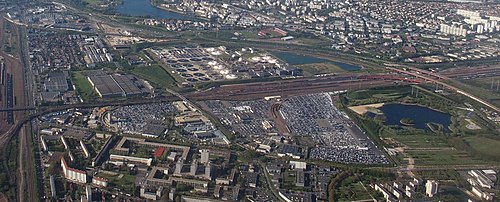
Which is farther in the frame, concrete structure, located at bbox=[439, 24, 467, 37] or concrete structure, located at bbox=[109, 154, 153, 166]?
concrete structure, located at bbox=[439, 24, 467, 37]

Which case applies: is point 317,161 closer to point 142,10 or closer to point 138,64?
point 138,64

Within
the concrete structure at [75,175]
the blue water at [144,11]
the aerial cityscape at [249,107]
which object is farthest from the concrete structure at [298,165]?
the blue water at [144,11]

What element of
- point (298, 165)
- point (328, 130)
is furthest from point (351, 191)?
point (328, 130)

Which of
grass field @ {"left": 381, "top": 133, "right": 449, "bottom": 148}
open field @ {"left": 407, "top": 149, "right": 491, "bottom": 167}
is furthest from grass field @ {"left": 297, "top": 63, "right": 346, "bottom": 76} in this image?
open field @ {"left": 407, "top": 149, "right": 491, "bottom": 167}

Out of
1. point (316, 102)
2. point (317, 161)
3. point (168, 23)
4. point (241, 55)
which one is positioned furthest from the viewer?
point (168, 23)

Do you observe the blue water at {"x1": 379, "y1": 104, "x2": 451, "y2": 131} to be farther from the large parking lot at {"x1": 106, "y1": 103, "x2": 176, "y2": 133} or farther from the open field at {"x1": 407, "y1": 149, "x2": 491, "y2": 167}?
the large parking lot at {"x1": 106, "y1": 103, "x2": 176, "y2": 133}

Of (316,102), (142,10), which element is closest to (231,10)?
(142,10)
